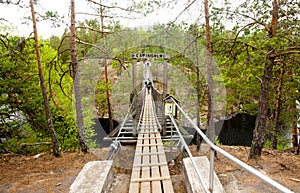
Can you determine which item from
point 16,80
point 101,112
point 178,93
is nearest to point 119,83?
point 101,112

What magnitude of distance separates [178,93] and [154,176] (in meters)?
11.6

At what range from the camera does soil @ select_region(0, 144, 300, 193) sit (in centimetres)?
264

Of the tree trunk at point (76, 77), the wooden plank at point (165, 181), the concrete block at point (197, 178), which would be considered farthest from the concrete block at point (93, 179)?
the tree trunk at point (76, 77)

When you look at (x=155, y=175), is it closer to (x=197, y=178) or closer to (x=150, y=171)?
(x=150, y=171)

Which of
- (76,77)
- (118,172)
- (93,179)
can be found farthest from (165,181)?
(76,77)

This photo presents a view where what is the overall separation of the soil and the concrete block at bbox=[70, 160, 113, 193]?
1.01ft

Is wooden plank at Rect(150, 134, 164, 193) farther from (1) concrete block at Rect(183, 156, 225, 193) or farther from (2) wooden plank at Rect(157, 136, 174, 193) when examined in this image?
(1) concrete block at Rect(183, 156, 225, 193)

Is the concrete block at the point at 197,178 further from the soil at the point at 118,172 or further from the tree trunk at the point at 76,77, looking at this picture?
the tree trunk at the point at 76,77

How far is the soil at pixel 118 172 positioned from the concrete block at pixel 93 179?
0.31 meters

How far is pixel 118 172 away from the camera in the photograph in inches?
130

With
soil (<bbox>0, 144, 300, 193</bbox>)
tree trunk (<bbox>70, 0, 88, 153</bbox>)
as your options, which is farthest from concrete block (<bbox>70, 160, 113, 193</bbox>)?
tree trunk (<bbox>70, 0, 88, 153</bbox>)

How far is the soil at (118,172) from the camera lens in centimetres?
264

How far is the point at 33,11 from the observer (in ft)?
13.1

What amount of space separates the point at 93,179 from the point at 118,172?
1.46 metres
